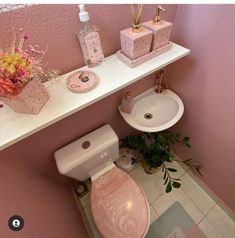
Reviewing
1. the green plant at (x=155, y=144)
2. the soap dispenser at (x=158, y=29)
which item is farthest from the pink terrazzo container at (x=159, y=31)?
the green plant at (x=155, y=144)

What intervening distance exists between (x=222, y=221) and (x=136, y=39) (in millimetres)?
1484

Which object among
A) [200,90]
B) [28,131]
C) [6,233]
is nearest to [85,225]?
[6,233]

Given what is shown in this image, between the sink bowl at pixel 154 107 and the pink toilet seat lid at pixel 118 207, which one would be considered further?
the sink bowl at pixel 154 107

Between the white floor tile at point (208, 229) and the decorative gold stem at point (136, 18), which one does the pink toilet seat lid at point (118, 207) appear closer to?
the white floor tile at point (208, 229)

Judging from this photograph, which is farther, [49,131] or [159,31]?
[49,131]

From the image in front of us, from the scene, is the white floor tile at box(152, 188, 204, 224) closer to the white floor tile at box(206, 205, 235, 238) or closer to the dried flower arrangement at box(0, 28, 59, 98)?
the white floor tile at box(206, 205, 235, 238)

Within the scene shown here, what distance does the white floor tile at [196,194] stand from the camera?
1.43 metres

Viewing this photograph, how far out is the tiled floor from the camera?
1.34 metres

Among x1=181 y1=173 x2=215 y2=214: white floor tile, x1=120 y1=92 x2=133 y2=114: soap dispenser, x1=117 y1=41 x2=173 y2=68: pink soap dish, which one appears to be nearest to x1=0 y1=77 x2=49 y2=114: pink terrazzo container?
x1=117 y1=41 x2=173 y2=68: pink soap dish

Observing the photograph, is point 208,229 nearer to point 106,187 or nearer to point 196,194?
point 196,194

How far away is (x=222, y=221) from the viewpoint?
1.36 m

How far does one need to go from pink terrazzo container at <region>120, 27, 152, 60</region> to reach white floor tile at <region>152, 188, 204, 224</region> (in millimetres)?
1210

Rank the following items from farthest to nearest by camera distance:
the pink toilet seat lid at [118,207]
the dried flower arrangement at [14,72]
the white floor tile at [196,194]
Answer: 1. the white floor tile at [196,194]
2. the pink toilet seat lid at [118,207]
3. the dried flower arrangement at [14,72]

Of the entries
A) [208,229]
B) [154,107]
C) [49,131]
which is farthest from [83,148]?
[208,229]
